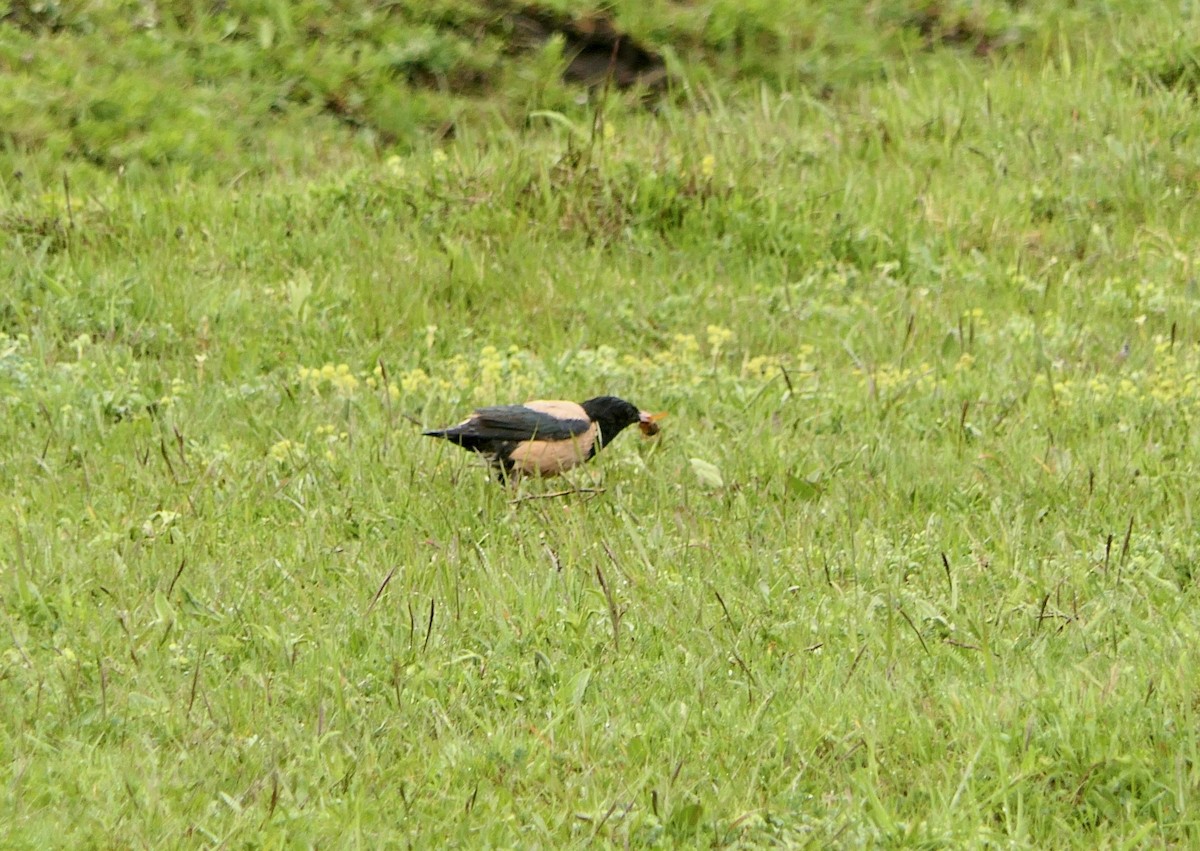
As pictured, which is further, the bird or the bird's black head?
the bird's black head

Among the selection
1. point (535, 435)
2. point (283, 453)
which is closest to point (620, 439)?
point (535, 435)

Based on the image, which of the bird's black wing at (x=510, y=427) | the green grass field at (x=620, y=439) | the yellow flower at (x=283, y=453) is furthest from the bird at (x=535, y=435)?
the yellow flower at (x=283, y=453)

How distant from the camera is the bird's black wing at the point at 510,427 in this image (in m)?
6.36

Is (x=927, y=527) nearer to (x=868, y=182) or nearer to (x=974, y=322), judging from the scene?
(x=974, y=322)

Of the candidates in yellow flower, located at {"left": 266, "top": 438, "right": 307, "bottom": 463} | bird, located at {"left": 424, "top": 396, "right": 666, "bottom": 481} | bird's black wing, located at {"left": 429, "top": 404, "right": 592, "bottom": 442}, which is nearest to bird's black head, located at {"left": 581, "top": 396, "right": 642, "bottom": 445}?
bird, located at {"left": 424, "top": 396, "right": 666, "bottom": 481}

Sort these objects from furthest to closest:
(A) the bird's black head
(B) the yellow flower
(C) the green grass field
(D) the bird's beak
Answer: (D) the bird's beak → (A) the bird's black head → (B) the yellow flower → (C) the green grass field

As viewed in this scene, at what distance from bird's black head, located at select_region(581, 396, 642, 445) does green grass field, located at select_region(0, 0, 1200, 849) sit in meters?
0.19

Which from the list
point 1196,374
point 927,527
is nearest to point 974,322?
point 1196,374

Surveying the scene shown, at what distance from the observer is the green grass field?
418 cm

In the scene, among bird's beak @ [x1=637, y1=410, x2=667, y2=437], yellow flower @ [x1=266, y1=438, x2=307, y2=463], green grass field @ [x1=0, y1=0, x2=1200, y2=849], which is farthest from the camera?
bird's beak @ [x1=637, y1=410, x2=667, y2=437]

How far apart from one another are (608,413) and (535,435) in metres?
0.36

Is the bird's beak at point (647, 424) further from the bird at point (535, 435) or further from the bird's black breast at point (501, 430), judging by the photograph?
the bird's black breast at point (501, 430)

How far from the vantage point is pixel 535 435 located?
638 cm

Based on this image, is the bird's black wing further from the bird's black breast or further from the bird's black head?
the bird's black head
